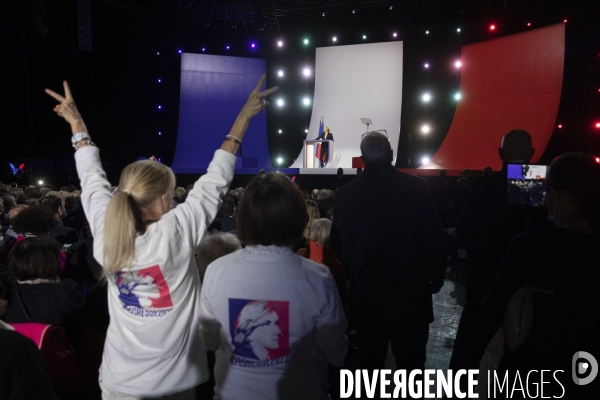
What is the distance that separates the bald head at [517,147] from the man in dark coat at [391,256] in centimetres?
52

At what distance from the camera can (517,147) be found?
221 centimetres

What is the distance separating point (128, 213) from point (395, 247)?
4.43ft

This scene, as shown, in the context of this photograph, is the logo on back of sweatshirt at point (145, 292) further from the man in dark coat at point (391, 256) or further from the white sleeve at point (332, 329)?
the man in dark coat at point (391, 256)

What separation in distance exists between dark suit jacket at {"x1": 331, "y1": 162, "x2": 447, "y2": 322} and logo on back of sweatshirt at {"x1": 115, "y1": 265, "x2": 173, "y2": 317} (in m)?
1.15

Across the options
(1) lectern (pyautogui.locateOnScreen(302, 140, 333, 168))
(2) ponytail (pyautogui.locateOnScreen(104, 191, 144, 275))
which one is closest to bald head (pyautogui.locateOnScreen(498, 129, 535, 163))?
(2) ponytail (pyautogui.locateOnScreen(104, 191, 144, 275))

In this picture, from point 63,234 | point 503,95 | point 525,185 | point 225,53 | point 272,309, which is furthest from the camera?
point 225,53

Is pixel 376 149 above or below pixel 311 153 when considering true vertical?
below

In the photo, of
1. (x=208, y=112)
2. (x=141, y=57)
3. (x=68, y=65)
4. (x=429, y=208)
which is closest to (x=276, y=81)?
(x=208, y=112)

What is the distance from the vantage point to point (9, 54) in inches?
416

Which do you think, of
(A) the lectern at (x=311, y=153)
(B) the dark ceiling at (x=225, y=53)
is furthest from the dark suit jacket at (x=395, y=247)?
(A) the lectern at (x=311, y=153)

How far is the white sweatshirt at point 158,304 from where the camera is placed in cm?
124

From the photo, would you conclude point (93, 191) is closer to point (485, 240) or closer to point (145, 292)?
point (145, 292)

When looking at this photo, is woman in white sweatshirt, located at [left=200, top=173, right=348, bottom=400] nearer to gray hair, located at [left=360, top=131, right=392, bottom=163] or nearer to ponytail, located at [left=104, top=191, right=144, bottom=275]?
ponytail, located at [left=104, top=191, right=144, bottom=275]

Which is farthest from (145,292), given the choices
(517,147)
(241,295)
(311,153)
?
(311,153)
